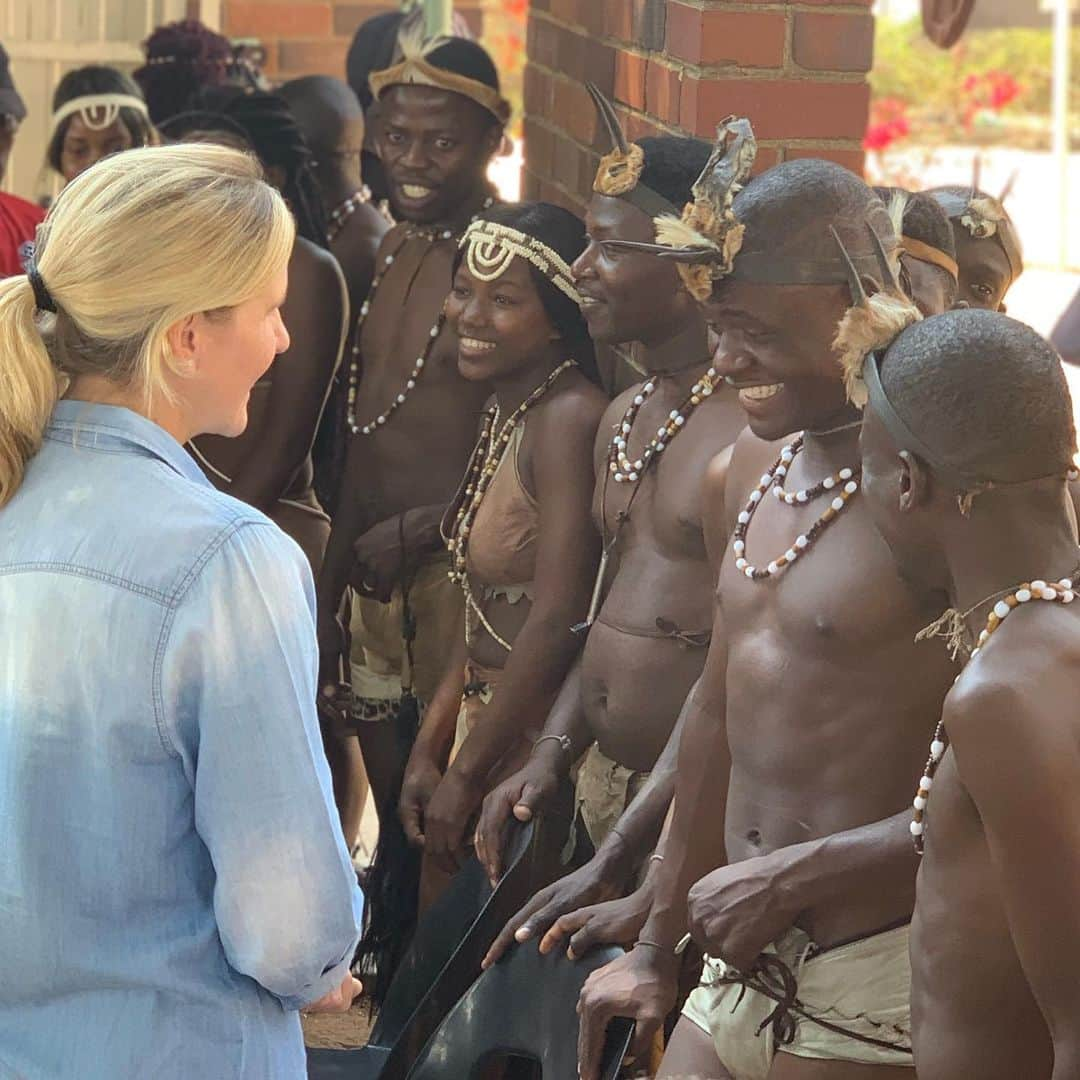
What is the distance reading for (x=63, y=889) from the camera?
212 centimetres

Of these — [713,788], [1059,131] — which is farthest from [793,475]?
[1059,131]

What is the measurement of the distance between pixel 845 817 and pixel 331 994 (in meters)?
0.74

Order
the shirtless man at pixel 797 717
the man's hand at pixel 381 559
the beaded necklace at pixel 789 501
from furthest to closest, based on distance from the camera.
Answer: the man's hand at pixel 381 559 < the beaded necklace at pixel 789 501 < the shirtless man at pixel 797 717

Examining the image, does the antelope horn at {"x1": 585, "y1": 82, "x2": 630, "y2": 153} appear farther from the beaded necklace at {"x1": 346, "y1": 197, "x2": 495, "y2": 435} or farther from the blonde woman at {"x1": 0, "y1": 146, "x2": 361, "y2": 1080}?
the blonde woman at {"x1": 0, "y1": 146, "x2": 361, "y2": 1080}

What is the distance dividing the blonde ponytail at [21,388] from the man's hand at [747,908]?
3.52 feet

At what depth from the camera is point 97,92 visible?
245 inches

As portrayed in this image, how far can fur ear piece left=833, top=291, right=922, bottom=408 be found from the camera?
7.89 feet

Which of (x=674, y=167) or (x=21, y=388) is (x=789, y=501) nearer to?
(x=674, y=167)

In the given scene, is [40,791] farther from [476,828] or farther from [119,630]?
[476,828]

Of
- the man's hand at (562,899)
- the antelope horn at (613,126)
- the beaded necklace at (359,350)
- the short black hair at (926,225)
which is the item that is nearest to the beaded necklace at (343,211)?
the beaded necklace at (359,350)

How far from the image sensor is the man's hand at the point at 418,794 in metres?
4.11

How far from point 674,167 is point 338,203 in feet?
7.90

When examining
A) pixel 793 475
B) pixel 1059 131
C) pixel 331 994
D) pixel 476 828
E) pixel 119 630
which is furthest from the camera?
pixel 1059 131

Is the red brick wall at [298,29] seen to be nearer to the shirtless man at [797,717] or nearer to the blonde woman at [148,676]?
the shirtless man at [797,717]
